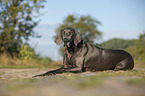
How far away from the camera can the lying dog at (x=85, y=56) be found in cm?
719

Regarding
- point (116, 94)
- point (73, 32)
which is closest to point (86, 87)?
point (116, 94)

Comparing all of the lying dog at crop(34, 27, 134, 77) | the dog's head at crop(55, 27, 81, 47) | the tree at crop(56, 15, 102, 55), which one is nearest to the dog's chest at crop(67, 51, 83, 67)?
the lying dog at crop(34, 27, 134, 77)

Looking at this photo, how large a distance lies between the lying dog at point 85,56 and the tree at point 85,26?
1631cm

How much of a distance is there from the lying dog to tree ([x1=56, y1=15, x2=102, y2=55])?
→ 53.5 ft

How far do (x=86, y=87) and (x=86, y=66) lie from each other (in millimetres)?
5077

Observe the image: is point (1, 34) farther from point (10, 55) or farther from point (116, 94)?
point (116, 94)

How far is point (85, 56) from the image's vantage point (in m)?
7.58

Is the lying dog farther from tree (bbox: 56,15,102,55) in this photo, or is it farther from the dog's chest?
tree (bbox: 56,15,102,55)

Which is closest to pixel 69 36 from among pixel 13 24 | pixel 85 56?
pixel 85 56

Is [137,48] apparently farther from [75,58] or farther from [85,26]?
[75,58]

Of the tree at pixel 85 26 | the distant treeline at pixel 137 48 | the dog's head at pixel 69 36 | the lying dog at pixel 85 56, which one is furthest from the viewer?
the tree at pixel 85 26

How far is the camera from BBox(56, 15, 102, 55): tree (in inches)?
963

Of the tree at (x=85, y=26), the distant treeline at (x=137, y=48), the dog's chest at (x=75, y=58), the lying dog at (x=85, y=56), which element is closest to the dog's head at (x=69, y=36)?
the lying dog at (x=85, y=56)

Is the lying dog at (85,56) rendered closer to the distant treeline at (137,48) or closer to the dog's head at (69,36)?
the dog's head at (69,36)
